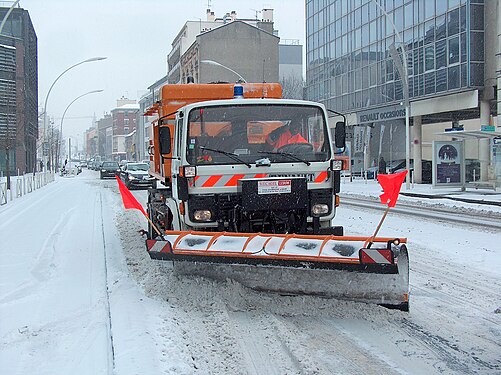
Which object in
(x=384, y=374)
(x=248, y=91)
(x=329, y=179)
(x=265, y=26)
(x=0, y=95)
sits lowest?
(x=384, y=374)

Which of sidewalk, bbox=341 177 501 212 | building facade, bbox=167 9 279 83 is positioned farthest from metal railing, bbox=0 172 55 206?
building facade, bbox=167 9 279 83

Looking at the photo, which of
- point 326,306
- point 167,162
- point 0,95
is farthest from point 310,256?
point 0,95

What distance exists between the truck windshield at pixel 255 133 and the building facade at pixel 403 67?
67.9 ft

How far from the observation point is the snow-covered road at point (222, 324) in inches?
196

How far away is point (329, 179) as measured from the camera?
7477 mm

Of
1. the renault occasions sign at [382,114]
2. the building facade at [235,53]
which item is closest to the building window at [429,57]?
the renault occasions sign at [382,114]

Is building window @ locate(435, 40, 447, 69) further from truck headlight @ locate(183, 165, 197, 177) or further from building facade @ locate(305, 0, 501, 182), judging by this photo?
truck headlight @ locate(183, 165, 197, 177)

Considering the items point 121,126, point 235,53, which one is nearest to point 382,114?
point 235,53

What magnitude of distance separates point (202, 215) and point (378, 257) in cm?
235

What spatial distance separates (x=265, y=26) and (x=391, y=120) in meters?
43.2

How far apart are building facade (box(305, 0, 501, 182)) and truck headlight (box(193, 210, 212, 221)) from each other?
21.7 meters

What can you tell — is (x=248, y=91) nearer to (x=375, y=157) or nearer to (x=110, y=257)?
(x=110, y=257)

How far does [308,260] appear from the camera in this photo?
5.95 meters

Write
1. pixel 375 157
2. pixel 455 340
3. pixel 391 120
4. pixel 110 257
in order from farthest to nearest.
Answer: pixel 375 157
pixel 391 120
pixel 110 257
pixel 455 340
